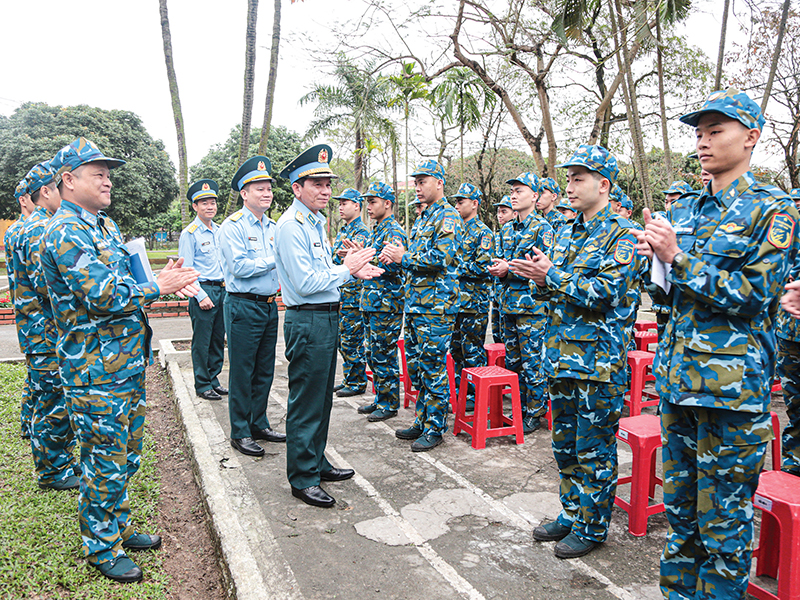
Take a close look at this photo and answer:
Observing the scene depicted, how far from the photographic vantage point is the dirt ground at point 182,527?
295 cm

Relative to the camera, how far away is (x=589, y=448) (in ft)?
9.77

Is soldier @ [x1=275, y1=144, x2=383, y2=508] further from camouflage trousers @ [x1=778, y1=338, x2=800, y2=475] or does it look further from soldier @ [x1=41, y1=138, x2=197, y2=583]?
camouflage trousers @ [x1=778, y1=338, x2=800, y2=475]

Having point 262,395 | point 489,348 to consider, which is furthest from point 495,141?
point 262,395

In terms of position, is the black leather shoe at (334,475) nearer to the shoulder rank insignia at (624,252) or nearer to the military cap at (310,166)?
the military cap at (310,166)

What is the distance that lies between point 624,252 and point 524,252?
2487mm

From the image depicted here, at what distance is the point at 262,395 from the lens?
482 centimetres

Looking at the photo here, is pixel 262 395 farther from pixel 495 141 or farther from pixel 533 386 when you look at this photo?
pixel 495 141

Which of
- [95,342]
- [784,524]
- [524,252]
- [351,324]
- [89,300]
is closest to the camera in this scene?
[784,524]

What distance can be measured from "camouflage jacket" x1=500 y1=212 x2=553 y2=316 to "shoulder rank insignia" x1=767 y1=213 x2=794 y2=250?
3107 millimetres

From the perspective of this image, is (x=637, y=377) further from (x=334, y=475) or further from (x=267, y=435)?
(x=267, y=435)

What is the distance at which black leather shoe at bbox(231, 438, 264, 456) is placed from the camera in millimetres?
4418

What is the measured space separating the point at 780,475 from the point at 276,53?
27.6 ft

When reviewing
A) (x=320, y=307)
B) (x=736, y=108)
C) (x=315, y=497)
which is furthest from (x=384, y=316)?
(x=736, y=108)

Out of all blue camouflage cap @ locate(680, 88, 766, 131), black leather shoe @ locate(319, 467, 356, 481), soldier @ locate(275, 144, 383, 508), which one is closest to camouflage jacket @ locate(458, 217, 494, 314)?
soldier @ locate(275, 144, 383, 508)
